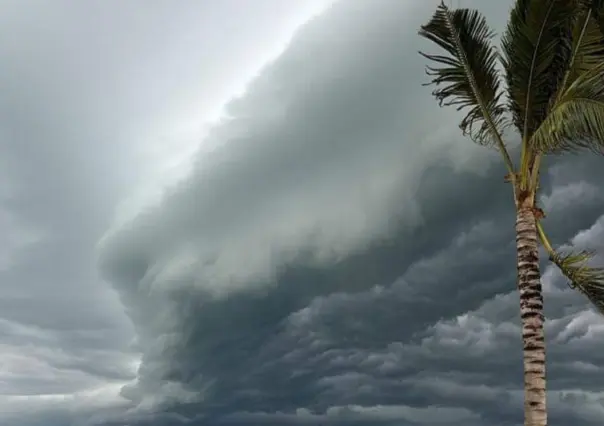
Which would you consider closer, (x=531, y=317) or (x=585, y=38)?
(x=531, y=317)

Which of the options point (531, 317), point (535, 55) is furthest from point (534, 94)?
point (531, 317)

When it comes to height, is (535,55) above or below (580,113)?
above

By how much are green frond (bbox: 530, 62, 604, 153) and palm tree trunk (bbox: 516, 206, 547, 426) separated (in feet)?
7.45

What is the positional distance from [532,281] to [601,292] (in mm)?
2372

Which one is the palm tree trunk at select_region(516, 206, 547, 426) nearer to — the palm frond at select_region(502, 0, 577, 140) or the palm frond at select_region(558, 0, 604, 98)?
the palm frond at select_region(502, 0, 577, 140)

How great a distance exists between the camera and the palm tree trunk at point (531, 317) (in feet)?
53.2

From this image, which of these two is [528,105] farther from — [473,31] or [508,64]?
[473,31]

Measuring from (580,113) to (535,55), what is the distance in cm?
238

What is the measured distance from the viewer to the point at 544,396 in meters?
16.3

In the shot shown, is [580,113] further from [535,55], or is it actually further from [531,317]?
[531,317]

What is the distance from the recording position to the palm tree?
16.7 meters

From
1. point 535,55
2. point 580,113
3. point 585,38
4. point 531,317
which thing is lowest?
point 531,317

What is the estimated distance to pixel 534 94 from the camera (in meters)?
18.7

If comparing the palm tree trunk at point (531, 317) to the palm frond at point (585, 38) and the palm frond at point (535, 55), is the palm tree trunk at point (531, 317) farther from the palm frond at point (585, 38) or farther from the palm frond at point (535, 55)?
the palm frond at point (585, 38)
